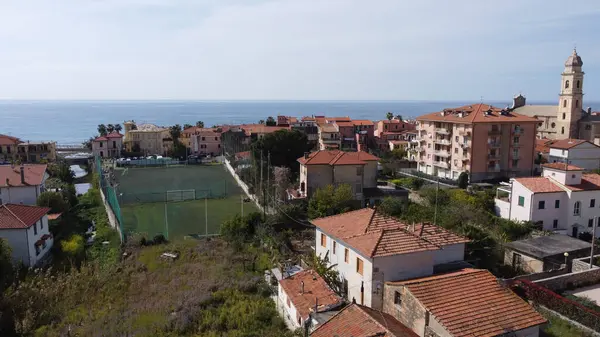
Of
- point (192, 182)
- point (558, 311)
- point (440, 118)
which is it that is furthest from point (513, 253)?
point (192, 182)

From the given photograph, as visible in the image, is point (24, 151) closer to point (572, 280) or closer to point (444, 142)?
point (444, 142)

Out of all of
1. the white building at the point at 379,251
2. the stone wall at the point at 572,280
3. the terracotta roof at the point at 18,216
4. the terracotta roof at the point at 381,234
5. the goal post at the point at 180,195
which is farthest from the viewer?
the goal post at the point at 180,195

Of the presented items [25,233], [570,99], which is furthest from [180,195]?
[570,99]

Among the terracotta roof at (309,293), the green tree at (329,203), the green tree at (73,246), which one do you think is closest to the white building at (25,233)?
the green tree at (73,246)

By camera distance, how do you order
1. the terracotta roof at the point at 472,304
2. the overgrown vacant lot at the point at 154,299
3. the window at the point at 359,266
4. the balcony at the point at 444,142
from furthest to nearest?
the balcony at the point at 444,142 → the window at the point at 359,266 → the overgrown vacant lot at the point at 154,299 → the terracotta roof at the point at 472,304

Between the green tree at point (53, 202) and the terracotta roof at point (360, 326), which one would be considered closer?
the terracotta roof at point (360, 326)

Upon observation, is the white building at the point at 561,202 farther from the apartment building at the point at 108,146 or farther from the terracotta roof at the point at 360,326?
the apartment building at the point at 108,146
